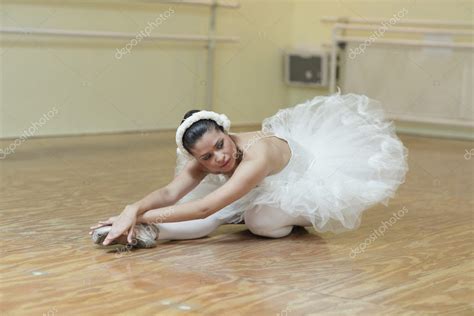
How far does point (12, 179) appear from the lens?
128 inches

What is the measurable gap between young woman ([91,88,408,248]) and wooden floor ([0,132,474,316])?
0.21 ft

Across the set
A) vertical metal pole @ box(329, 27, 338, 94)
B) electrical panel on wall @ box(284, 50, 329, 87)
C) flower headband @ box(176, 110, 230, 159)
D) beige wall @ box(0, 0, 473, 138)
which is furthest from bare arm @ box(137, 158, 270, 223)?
electrical panel on wall @ box(284, 50, 329, 87)

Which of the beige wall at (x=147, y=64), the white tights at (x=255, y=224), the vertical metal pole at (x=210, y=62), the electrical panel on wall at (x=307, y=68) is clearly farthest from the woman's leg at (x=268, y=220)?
the electrical panel on wall at (x=307, y=68)

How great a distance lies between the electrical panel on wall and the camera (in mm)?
5879

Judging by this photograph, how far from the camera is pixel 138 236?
2.12m

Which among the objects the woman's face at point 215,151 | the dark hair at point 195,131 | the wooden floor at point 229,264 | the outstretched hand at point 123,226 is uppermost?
the dark hair at point 195,131

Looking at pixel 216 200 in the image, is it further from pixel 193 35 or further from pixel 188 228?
pixel 193 35

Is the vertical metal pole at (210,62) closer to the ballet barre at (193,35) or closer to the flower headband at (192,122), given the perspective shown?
the ballet barre at (193,35)

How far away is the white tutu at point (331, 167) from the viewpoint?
2268mm

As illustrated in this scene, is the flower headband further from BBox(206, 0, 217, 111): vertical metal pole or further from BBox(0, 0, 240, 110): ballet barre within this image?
BBox(206, 0, 217, 111): vertical metal pole

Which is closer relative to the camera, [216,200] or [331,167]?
[216,200]

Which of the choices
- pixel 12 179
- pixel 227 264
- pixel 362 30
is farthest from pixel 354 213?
pixel 362 30

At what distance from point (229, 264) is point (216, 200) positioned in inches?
6.9

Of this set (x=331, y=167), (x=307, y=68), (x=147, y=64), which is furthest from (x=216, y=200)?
(x=307, y=68)
